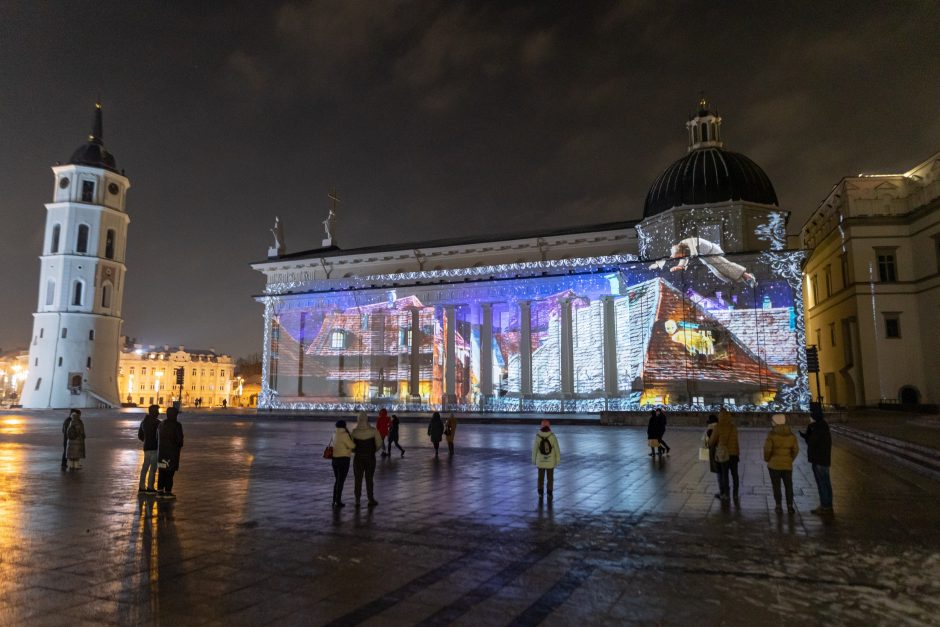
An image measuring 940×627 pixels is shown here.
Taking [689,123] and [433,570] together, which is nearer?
[433,570]

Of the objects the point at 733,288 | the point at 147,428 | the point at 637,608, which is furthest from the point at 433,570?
the point at 733,288

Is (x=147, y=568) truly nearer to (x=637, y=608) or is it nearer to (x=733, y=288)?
(x=637, y=608)

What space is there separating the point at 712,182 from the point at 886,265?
11.8 metres

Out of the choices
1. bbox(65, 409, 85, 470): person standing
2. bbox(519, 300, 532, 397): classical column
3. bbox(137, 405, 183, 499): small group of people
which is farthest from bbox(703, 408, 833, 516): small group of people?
bbox(519, 300, 532, 397): classical column

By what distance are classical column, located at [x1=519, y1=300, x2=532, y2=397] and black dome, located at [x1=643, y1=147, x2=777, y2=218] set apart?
10791 mm

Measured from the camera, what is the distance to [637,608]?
4.77 metres

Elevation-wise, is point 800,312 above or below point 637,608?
above

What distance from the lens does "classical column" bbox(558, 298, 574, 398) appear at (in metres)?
41.5

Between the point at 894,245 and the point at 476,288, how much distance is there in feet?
87.6

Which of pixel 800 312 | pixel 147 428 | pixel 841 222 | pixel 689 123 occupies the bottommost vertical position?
pixel 147 428

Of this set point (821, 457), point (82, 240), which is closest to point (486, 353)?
point (821, 457)

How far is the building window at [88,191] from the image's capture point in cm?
6153

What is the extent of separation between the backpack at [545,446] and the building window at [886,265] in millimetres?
37107

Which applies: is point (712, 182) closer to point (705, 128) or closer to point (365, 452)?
point (705, 128)
